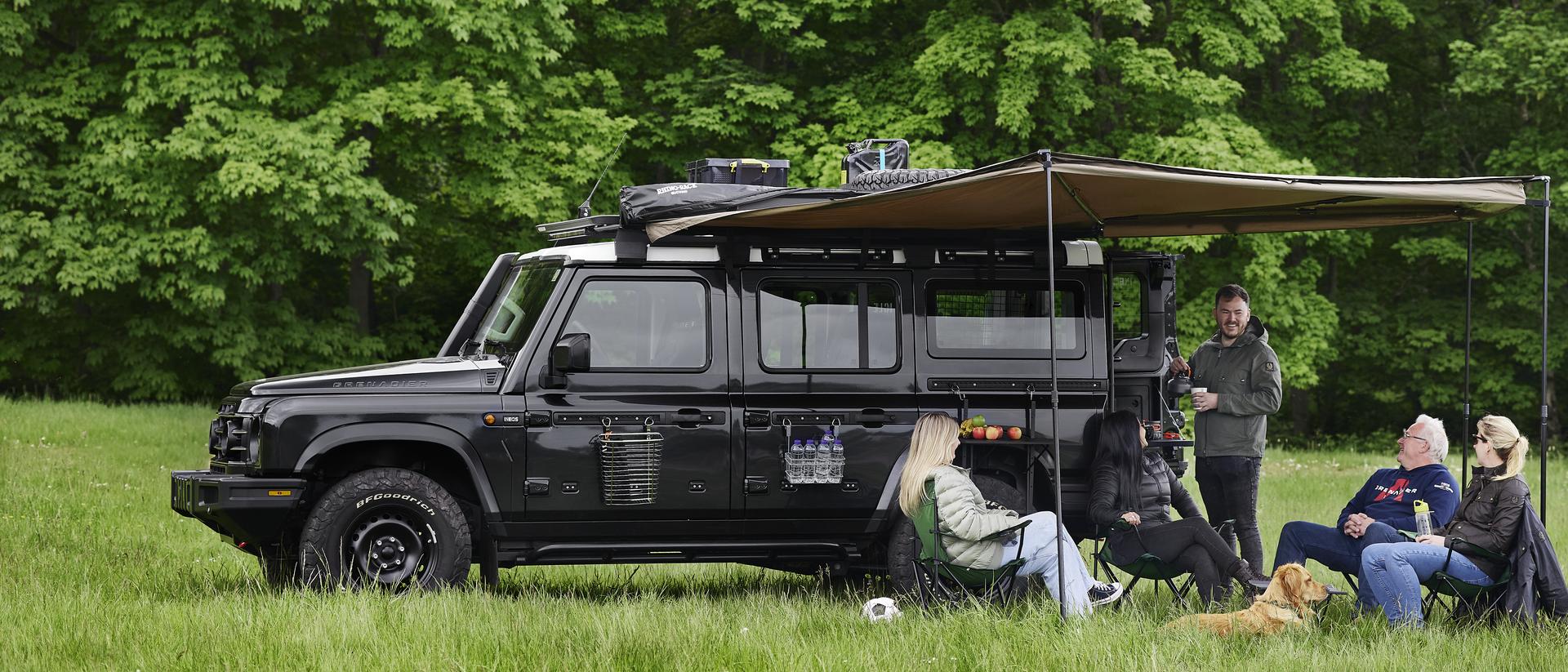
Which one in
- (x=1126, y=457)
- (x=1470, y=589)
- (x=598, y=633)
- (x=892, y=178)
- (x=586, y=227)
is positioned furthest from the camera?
(x=586, y=227)

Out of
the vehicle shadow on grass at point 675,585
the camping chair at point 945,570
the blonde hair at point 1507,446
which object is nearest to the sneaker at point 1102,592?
the camping chair at point 945,570

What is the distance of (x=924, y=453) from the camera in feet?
24.7

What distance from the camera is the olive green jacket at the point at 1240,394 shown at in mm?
8766

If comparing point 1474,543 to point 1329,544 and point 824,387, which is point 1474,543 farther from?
point 824,387

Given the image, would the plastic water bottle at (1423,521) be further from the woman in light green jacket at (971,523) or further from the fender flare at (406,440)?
the fender flare at (406,440)

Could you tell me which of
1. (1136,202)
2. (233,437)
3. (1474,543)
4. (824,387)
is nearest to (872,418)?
(824,387)

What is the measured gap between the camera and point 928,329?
8383 mm

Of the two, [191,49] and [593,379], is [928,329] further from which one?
[191,49]

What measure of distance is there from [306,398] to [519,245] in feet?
47.1

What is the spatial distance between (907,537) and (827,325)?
1.19m

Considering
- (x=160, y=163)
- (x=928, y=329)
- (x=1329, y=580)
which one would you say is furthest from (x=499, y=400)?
(x=160, y=163)

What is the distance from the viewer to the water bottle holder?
8141 mm

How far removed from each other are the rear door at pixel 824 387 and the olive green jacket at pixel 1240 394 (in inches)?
72.9

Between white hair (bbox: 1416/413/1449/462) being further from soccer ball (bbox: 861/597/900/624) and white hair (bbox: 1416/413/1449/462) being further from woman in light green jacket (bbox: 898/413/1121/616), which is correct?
soccer ball (bbox: 861/597/900/624)
